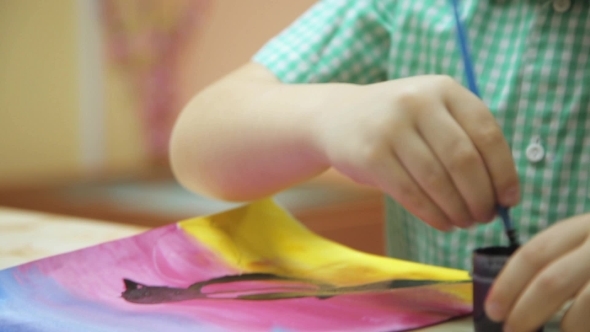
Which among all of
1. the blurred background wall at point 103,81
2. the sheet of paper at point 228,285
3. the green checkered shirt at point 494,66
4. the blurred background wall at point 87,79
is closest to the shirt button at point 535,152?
the green checkered shirt at point 494,66

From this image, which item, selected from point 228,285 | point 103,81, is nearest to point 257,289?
point 228,285

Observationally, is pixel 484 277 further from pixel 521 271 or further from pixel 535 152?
pixel 535 152

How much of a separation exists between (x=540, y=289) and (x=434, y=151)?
93 millimetres

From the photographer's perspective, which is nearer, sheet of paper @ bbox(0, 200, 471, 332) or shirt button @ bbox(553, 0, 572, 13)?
sheet of paper @ bbox(0, 200, 471, 332)

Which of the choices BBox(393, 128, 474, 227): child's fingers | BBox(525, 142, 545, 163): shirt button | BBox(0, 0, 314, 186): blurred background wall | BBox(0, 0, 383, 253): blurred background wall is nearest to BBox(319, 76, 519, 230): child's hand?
BBox(393, 128, 474, 227): child's fingers

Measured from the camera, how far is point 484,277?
333mm

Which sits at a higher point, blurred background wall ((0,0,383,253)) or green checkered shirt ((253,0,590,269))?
blurred background wall ((0,0,383,253))

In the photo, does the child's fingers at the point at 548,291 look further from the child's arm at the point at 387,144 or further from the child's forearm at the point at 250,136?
the child's forearm at the point at 250,136

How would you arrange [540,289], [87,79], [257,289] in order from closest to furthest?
[540,289] → [257,289] → [87,79]

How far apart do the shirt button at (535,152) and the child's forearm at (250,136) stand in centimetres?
16

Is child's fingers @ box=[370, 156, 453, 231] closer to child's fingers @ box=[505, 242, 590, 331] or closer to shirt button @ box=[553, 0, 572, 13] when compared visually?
child's fingers @ box=[505, 242, 590, 331]

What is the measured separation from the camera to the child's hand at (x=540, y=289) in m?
0.31

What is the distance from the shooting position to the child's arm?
36cm

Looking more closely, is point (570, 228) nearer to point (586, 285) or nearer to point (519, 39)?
point (586, 285)
